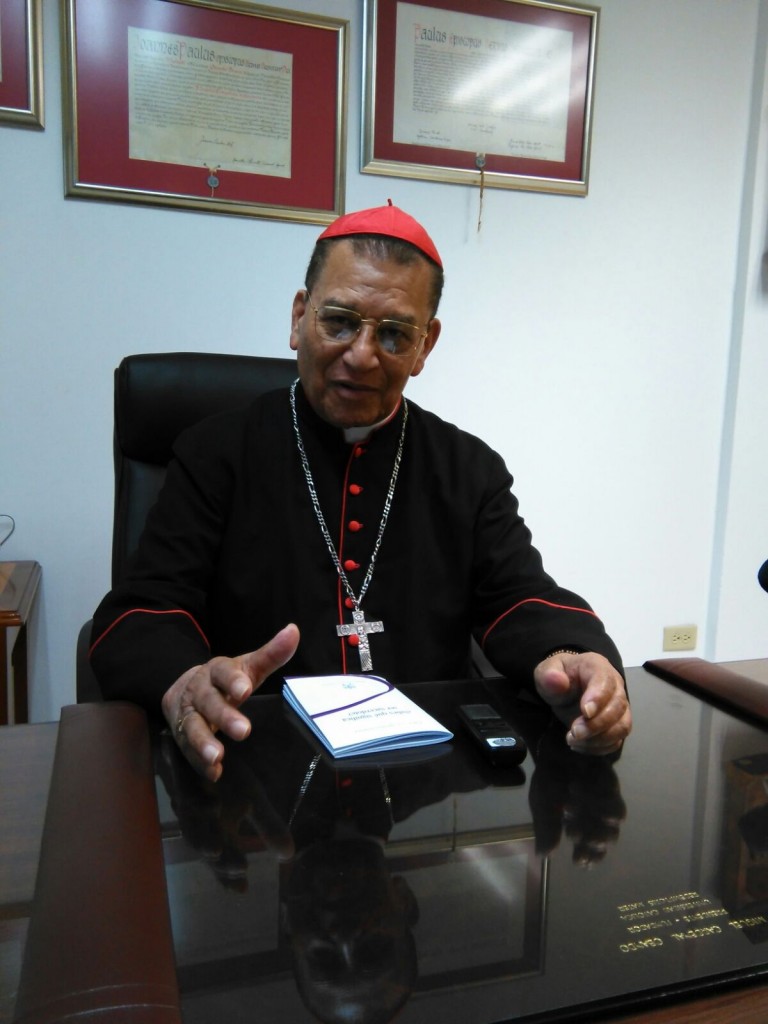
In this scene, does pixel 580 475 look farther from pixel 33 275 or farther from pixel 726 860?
pixel 726 860

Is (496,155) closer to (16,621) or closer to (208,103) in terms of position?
(208,103)

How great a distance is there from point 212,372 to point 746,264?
195cm

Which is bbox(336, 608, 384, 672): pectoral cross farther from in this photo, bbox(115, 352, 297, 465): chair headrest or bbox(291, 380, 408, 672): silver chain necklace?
bbox(115, 352, 297, 465): chair headrest

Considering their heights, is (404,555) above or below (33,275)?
below

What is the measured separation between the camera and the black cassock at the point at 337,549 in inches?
51.3

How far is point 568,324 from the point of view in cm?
253

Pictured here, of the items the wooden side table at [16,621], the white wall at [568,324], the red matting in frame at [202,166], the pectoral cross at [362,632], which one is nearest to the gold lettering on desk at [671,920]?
the pectoral cross at [362,632]

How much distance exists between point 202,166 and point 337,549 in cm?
129

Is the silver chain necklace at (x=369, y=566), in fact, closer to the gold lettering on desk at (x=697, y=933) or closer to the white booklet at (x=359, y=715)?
the white booklet at (x=359, y=715)

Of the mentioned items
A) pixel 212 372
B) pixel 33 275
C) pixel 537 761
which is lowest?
pixel 537 761

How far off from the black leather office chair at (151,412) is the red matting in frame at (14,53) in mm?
917

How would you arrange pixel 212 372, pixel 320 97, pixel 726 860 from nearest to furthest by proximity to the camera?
pixel 726 860
pixel 212 372
pixel 320 97

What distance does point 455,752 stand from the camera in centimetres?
85

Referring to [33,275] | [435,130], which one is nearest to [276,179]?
[435,130]
